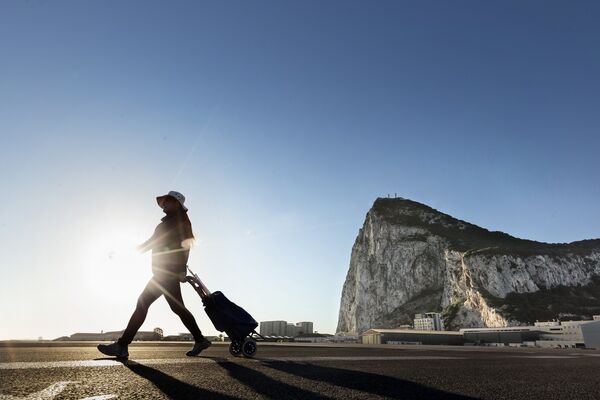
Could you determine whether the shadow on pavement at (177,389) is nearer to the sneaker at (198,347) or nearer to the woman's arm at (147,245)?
the woman's arm at (147,245)

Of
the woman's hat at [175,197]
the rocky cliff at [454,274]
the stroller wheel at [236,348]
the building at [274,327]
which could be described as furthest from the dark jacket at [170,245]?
the building at [274,327]

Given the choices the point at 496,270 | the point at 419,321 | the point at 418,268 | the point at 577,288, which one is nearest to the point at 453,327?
the point at 419,321

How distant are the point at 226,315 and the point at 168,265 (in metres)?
A: 1.12

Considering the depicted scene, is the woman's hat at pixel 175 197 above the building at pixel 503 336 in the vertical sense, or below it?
above

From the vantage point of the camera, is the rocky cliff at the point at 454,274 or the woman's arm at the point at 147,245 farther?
the rocky cliff at the point at 454,274

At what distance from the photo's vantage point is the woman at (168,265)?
4887 millimetres

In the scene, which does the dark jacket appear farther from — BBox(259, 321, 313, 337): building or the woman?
BBox(259, 321, 313, 337): building

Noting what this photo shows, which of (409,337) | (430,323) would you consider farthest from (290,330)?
(409,337)

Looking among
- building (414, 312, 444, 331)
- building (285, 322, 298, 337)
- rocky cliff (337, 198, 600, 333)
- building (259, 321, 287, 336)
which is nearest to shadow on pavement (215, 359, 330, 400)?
rocky cliff (337, 198, 600, 333)

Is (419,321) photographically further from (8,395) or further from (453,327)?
(8,395)

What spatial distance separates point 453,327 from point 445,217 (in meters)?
70.4

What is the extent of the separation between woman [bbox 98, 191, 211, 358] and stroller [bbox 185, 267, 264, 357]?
26 centimetres

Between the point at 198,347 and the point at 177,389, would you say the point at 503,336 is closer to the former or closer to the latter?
the point at 198,347

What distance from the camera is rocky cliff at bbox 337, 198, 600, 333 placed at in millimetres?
118125
